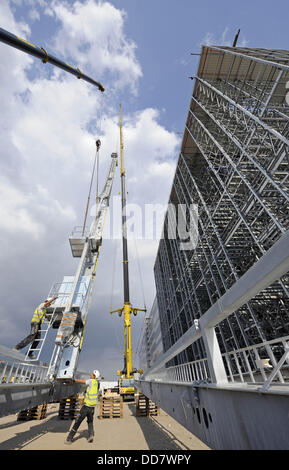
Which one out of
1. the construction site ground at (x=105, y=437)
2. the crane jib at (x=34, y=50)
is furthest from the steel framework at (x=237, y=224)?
the crane jib at (x=34, y=50)

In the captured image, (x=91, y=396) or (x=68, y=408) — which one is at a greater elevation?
(x=91, y=396)

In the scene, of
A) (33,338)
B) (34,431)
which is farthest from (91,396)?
(34,431)

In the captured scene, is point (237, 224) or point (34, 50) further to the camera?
point (237, 224)

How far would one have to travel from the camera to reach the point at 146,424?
983 cm

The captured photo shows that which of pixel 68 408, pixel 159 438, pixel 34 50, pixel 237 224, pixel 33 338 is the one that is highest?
pixel 34 50

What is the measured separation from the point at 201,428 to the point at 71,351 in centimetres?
772

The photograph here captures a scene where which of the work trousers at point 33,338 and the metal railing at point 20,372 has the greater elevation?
the work trousers at point 33,338

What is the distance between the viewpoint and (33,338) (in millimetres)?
8406

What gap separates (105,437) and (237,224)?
10852 mm

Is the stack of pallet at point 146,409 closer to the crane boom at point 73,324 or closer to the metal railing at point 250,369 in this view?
the metal railing at point 250,369

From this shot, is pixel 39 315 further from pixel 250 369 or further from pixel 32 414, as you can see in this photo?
pixel 250 369

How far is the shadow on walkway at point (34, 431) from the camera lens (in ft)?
22.0
